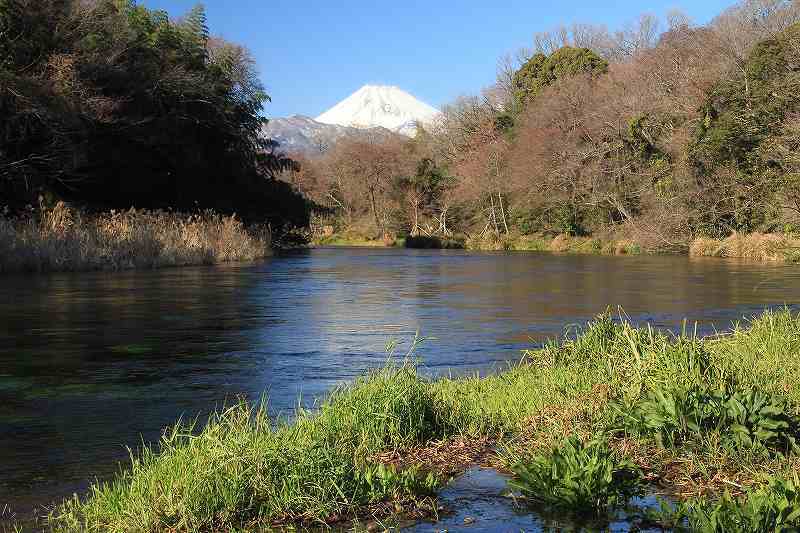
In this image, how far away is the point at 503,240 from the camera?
5662cm

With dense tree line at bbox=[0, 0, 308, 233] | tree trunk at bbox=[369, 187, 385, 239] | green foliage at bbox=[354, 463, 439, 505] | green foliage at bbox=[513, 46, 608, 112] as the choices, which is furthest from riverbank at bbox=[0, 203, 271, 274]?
tree trunk at bbox=[369, 187, 385, 239]

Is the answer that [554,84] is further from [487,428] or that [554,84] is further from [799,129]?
[487,428]

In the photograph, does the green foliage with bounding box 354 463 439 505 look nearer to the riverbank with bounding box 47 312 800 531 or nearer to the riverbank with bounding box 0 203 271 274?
the riverbank with bounding box 47 312 800 531

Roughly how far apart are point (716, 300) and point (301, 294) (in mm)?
8880

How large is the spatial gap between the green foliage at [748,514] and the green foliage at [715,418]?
96 centimetres

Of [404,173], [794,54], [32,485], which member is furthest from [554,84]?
A: [32,485]

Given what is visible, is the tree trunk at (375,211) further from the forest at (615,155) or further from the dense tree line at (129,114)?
the dense tree line at (129,114)

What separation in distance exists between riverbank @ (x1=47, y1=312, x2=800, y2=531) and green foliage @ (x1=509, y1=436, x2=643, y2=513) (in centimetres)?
1

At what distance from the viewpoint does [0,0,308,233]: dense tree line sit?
89.7 ft

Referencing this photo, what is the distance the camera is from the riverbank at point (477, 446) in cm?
431

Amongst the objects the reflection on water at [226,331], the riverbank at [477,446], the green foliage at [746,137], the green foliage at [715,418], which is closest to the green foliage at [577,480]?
the riverbank at [477,446]

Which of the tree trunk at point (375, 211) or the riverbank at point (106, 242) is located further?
the tree trunk at point (375, 211)

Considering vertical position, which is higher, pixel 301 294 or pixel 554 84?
pixel 554 84

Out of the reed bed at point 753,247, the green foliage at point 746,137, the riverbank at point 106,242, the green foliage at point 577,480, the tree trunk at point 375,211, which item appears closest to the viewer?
the green foliage at point 577,480
